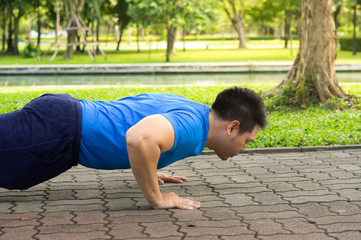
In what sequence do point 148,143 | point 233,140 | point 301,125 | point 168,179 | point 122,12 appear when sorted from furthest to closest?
point 122,12 → point 301,125 → point 168,179 → point 233,140 → point 148,143

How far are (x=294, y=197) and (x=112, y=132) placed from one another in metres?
1.58

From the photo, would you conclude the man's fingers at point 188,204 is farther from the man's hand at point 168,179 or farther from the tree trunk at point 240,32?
the tree trunk at point 240,32

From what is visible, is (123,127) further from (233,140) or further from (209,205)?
(209,205)

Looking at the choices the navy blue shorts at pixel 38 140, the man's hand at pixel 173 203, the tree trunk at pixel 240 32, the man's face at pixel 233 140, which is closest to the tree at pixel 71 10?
the tree trunk at pixel 240 32

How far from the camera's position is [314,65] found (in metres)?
8.96

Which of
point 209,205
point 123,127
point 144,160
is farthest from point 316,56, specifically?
point 144,160

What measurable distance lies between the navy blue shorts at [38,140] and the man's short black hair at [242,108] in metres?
0.96

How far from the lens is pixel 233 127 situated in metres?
3.44

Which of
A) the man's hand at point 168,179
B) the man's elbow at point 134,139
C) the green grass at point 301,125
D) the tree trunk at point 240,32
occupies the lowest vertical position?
the man's hand at point 168,179

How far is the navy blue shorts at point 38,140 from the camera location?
3.36 meters

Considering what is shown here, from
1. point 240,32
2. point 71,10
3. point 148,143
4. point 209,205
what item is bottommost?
point 209,205

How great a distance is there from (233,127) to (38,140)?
50.3 inches

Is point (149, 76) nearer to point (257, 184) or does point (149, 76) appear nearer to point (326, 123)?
point (326, 123)

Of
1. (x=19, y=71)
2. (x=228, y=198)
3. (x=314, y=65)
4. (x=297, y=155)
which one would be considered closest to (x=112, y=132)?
(x=228, y=198)
